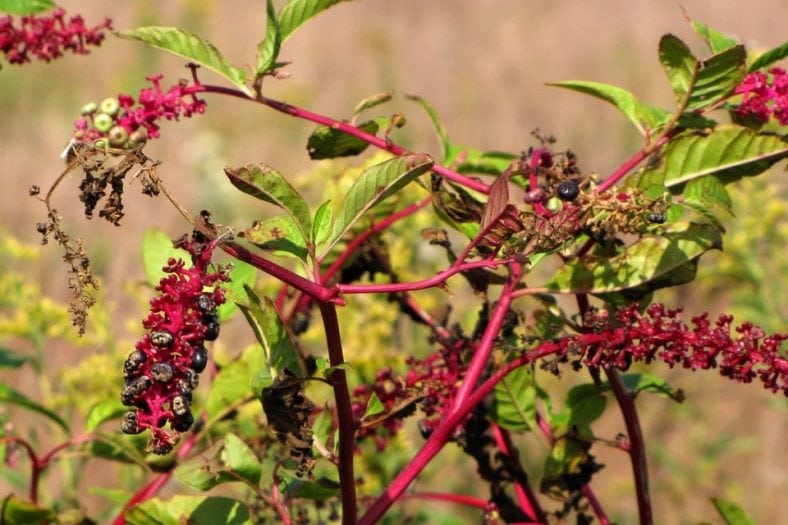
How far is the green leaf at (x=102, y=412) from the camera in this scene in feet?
6.26

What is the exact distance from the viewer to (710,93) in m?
1.53

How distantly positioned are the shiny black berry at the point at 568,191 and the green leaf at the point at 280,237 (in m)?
0.33

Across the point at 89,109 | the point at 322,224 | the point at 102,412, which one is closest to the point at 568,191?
the point at 322,224

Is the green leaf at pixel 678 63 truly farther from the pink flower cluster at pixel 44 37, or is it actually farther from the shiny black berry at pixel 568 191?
the pink flower cluster at pixel 44 37

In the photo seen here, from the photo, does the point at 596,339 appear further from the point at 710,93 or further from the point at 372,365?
the point at 372,365

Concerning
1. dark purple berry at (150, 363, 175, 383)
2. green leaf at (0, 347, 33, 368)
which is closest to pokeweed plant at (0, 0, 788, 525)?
dark purple berry at (150, 363, 175, 383)

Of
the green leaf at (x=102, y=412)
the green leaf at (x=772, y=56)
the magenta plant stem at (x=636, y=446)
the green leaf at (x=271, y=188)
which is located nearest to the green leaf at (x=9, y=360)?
the green leaf at (x=102, y=412)

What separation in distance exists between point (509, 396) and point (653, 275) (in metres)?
0.31

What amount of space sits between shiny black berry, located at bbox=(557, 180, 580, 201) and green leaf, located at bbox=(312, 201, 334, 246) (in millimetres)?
293

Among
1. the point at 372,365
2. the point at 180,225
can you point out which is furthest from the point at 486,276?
the point at 180,225

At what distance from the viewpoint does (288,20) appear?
154 centimetres

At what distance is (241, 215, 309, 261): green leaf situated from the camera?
4.02 ft

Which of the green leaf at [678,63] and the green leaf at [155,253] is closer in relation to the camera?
the green leaf at [678,63]

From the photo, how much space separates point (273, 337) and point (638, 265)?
0.51 meters
